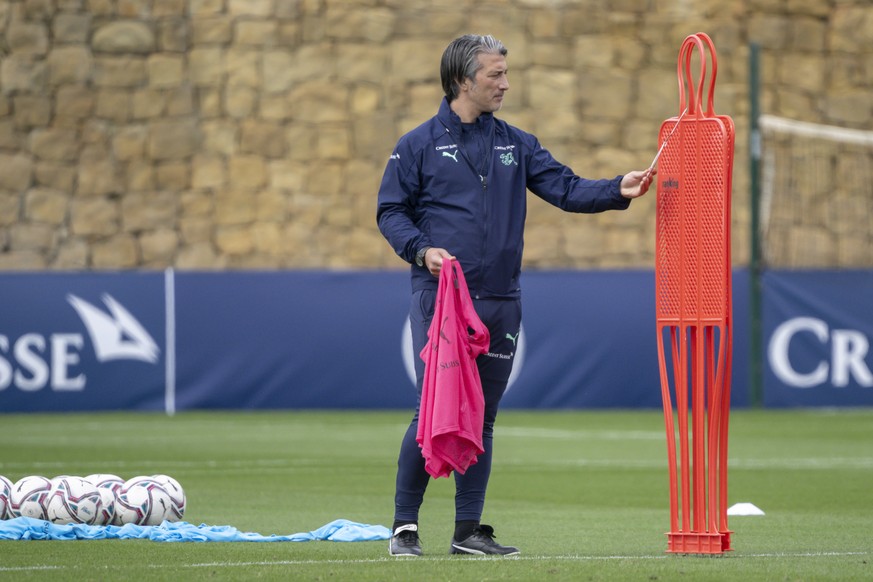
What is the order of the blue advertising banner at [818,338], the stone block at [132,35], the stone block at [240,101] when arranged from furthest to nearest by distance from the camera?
the stone block at [240,101] → the stone block at [132,35] → the blue advertising banner at [818,338]

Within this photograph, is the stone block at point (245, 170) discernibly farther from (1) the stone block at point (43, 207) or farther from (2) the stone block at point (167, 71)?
(1) the stone block at point (43, 207)

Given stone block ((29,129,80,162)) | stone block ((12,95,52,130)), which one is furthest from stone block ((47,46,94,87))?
stone block ((29,129,80,162))

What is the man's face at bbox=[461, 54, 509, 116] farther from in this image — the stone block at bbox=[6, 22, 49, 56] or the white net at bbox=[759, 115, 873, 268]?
the stone block at bbox=[6, 22, 49, 56]

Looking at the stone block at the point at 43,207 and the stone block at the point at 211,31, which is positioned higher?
the stone block at the point at 211,31

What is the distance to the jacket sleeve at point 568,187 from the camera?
21.7 ft

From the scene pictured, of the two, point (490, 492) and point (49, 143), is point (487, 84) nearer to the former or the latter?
point (490, 492)

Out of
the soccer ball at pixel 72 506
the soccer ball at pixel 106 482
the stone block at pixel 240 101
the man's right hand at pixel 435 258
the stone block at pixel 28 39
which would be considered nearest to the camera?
the man's right hand at pixel 435 258

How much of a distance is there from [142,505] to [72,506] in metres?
0.31

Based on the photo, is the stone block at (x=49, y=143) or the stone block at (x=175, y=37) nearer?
the stone block at (x=49, y=143)

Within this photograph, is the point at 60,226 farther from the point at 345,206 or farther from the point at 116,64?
the point at 345,206

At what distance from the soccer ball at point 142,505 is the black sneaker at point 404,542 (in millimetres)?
1579

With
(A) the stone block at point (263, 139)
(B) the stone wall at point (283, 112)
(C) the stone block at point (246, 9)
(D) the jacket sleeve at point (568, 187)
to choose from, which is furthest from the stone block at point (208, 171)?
(D) the jacket sleeve at point (568, 187)

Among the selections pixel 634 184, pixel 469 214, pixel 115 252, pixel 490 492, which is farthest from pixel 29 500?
pixel 115 252

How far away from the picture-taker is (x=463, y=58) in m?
6.63
